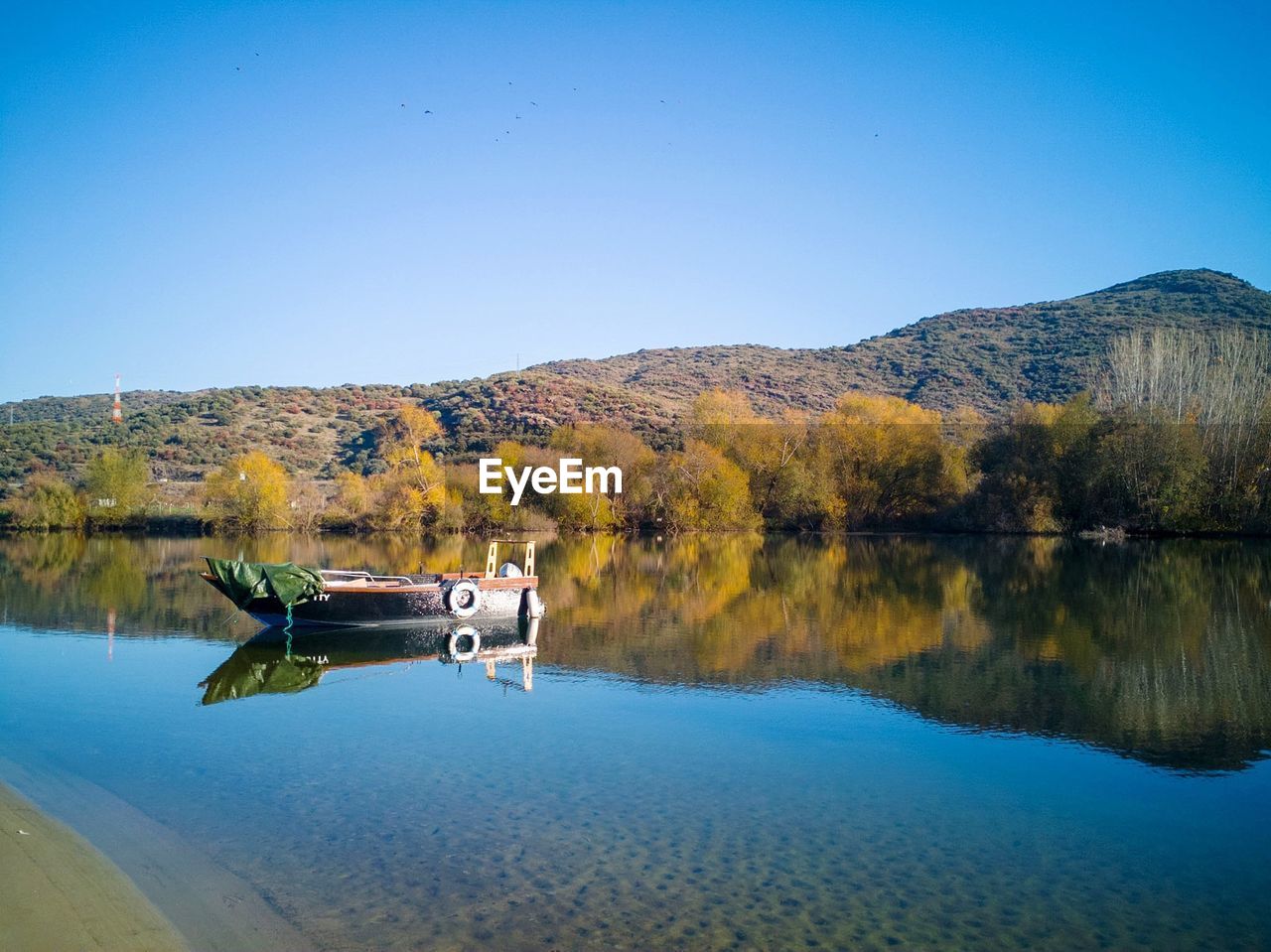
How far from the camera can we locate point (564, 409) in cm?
8694

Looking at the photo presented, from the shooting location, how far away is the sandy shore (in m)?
6.36

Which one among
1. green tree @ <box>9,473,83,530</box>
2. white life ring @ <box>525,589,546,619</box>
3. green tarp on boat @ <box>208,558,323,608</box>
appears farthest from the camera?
green tree @ <box>9,473,83,530</box>

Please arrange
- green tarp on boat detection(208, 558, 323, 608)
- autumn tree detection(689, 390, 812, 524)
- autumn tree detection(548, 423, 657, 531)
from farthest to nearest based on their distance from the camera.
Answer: autumn tree detection(689, 390, 812, 524) → autumn tree detection(548, 423, 657, 531) → green tarp on boat detection(208, 558, 323, 608)

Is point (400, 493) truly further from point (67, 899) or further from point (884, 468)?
point (67, 899)

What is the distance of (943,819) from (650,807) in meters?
2.73

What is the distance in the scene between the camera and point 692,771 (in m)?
10.5

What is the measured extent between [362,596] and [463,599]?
212 cm

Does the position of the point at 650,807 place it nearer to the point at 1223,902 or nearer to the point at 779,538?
the point at 1223,902

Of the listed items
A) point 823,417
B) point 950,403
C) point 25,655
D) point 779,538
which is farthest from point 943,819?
point 950,403

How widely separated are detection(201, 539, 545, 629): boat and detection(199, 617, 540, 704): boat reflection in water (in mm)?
282

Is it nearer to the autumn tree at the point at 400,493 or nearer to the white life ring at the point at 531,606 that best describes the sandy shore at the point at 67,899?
the white life ring at the point at 531,606

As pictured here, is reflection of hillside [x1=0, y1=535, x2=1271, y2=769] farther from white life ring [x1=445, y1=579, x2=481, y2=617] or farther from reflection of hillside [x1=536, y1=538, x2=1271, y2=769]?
white life ring [x1=445, y1=579, x2=481, y2=617]

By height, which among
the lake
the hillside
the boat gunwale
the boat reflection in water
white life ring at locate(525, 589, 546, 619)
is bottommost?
the lake

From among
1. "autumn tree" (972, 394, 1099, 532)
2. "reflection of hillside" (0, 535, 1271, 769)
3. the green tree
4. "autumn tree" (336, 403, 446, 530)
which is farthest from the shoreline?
the green tree
